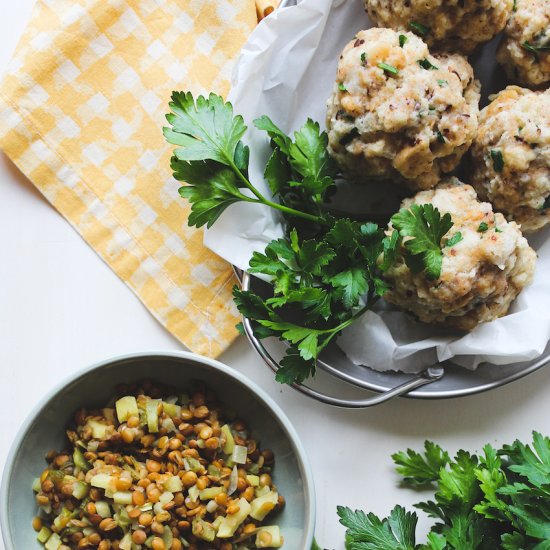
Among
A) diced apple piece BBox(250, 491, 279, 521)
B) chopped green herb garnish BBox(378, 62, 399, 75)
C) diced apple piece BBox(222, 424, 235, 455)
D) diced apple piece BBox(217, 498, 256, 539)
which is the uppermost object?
chopped green herb garnish BBox(378, 62, 399, 75)

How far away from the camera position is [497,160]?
1996 mm

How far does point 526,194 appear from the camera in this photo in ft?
6.53

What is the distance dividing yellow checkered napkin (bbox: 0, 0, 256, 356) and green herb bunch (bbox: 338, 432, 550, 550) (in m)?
0.70

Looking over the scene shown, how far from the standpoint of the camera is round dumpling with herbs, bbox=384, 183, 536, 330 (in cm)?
193

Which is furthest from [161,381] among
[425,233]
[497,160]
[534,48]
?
[534,48]

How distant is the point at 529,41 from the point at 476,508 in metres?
1.29

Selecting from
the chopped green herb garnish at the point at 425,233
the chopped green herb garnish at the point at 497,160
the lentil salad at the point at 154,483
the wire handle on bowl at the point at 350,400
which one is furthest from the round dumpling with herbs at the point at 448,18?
the lentil salad at the point at 154,483

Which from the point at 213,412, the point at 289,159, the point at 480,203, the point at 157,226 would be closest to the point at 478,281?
the point at 480,203

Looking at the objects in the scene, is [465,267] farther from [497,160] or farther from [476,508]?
[476,508]

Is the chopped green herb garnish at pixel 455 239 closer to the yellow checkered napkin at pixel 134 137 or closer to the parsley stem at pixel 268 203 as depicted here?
the parsley stem at pixel 268 203

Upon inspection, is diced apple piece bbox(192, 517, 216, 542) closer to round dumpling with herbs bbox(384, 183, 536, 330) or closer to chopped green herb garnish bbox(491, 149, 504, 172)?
round dumpling with herbs bbox(384, 183, 536, 330)

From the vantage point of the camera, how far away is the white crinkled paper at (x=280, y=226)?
211 centimetres

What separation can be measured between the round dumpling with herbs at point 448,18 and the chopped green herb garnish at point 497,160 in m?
0.32

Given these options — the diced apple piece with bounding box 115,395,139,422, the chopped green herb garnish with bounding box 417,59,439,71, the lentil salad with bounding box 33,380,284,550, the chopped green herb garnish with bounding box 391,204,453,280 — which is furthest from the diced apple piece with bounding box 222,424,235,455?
the chopped green herb garnish with bounding box 417,59,439,71
